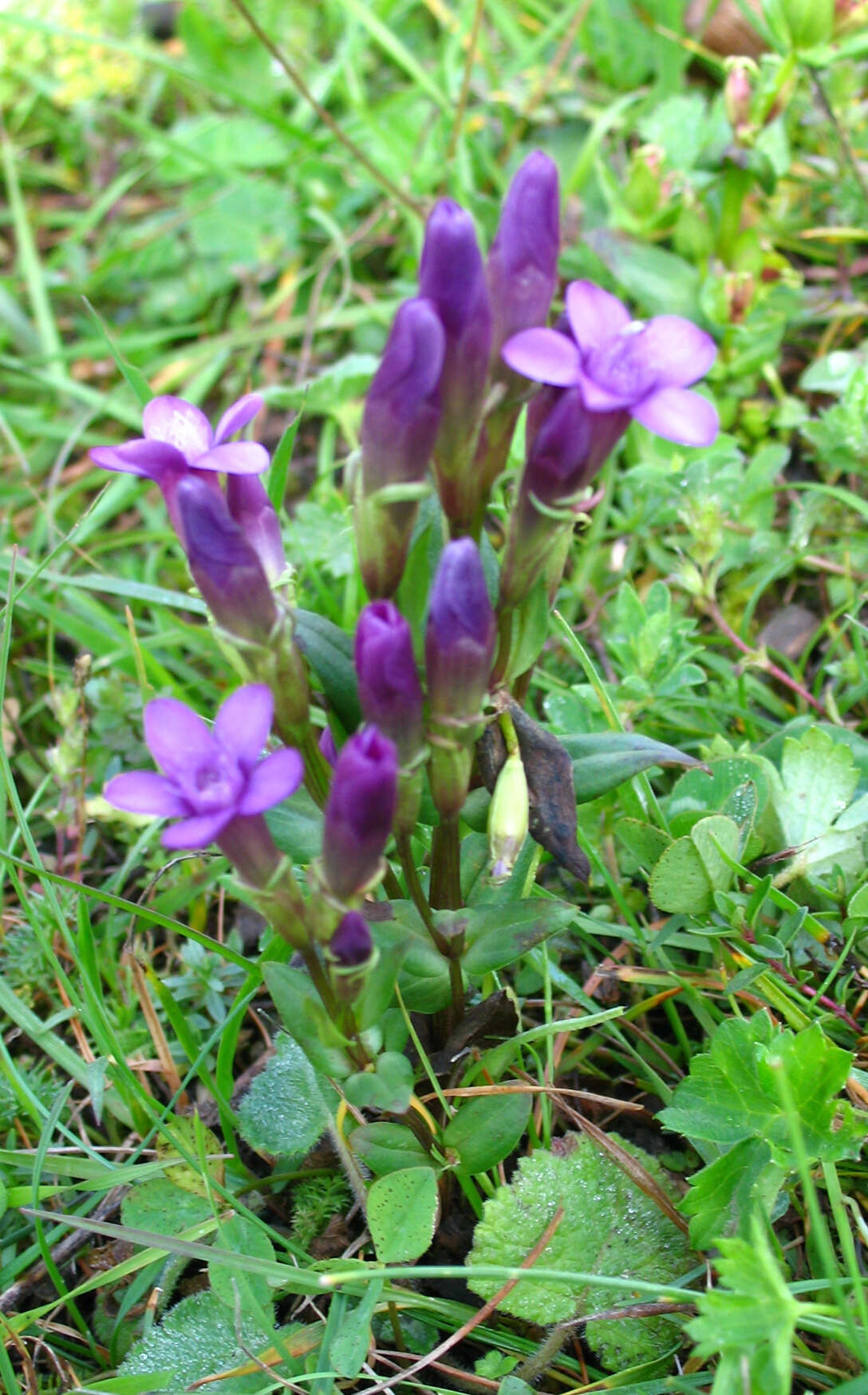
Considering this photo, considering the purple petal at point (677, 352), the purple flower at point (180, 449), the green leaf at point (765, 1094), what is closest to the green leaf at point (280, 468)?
the purple flower at point (180, 449)

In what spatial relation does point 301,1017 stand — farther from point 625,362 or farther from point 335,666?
point 625,362

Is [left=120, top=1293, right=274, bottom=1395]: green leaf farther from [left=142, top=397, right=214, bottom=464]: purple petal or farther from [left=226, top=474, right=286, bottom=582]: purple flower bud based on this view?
[left=142, top=397, right=214, bottom=464]: purple petal

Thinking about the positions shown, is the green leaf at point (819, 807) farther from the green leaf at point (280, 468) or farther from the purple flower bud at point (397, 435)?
the green leaf at point (280, 468)

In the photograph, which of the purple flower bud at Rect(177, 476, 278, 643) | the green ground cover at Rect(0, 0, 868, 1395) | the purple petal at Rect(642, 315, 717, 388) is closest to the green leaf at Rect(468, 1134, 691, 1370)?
the green ground cover at Rect(0, 0, 868, 1395)

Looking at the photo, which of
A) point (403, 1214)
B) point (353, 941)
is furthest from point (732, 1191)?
point (353, 941)

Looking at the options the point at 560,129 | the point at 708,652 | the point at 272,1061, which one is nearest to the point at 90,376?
the point at 560,129

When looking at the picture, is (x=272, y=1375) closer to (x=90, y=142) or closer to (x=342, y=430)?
(x=342, y=430)
